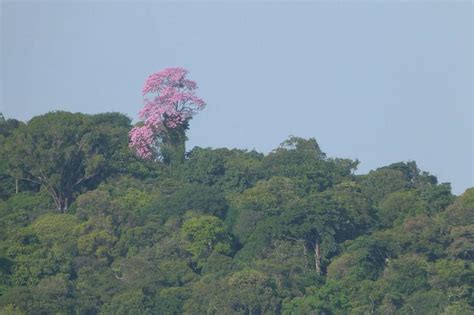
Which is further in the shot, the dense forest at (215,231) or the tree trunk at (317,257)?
the tree trunk at (317,257)

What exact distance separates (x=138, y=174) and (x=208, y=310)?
9297 mm

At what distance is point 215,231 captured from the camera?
4841 cm

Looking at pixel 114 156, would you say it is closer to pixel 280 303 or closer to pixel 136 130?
pixel 136 130

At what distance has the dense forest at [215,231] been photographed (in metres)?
45.5

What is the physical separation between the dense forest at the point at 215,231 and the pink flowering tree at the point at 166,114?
1.20 feet

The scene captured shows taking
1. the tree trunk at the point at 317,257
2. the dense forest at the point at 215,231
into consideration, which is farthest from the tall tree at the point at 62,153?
the tree trunk at the point at 317,257

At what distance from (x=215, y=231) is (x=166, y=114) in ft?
19.8

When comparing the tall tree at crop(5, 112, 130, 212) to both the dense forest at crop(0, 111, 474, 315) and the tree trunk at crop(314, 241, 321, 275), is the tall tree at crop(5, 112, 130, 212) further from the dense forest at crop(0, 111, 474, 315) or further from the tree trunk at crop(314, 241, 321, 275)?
the tree trunk at crop(314, 241, 321, 275)

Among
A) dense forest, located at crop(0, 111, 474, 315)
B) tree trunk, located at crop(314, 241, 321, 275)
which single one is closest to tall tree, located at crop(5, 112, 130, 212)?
dense forest, located at crop(0, 111, 474, 315)

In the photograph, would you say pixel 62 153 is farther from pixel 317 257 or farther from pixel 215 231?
pixel 317 257

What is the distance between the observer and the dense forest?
45469 millimetres

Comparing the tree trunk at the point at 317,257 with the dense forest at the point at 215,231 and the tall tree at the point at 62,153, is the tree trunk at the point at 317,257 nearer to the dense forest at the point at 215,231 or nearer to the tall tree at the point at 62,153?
the dense forest at the point at 215,231

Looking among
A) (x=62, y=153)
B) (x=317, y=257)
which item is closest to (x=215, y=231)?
(x=317, y=257)

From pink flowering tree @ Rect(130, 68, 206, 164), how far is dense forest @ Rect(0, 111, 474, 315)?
364 millimetres
